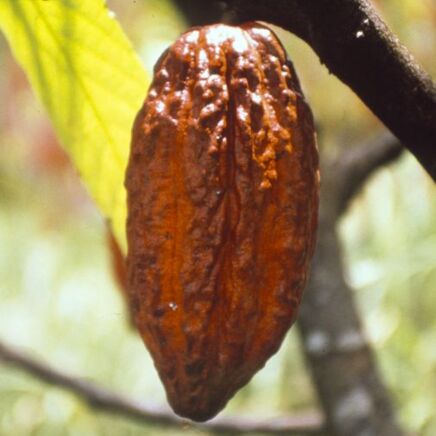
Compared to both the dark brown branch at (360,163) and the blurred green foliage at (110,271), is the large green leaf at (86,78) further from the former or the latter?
the blurred green foliage at (110,271)

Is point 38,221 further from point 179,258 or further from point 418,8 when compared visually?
point 179,258

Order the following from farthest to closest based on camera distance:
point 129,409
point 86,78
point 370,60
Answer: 1. point 129,409
2. point 86,78
3. point 370,60

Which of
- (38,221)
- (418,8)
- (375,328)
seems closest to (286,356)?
(375,328)

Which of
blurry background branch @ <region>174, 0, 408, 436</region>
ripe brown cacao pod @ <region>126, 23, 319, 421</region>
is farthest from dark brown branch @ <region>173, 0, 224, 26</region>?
ripe brown cacao pod @ <region>126, 23, 319, 421</region>

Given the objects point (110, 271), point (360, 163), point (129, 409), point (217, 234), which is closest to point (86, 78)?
point (217, 234)

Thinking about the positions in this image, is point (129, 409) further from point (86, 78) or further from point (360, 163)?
point (86, 78)

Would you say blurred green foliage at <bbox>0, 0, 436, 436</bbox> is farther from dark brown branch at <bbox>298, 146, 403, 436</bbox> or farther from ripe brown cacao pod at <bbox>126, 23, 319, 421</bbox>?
ripe brown cacao pod at <bbox>126, 23, 319, 421</bbox>

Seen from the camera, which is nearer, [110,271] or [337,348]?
[337,348]
